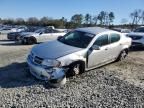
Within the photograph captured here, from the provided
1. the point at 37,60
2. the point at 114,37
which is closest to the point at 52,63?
the point at 37,60

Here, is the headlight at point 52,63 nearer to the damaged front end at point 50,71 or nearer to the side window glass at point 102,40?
the damaged front end at point 50,71

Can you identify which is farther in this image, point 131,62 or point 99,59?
point 131,62

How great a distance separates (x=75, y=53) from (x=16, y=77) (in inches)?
81.1

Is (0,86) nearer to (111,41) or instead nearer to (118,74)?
(118,74)

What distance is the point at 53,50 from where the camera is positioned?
7914mm

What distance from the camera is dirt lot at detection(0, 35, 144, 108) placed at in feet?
19.4

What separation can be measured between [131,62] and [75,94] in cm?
495

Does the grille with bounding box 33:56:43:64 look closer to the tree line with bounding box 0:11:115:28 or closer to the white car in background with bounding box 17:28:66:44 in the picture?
the white car in background with bounding box 17:28:66:44

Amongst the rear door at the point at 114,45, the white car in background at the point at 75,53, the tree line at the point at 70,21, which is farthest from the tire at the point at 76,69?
the tree line at the point at 70,21

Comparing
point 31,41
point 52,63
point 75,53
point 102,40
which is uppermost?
point 102,40

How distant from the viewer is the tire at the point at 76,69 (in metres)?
7.73

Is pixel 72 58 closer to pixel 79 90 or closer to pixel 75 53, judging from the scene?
pixel 75 53

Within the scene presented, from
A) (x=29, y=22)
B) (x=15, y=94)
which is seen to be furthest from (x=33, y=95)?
(x=29, y=22)

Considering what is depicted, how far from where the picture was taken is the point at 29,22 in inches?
3863
